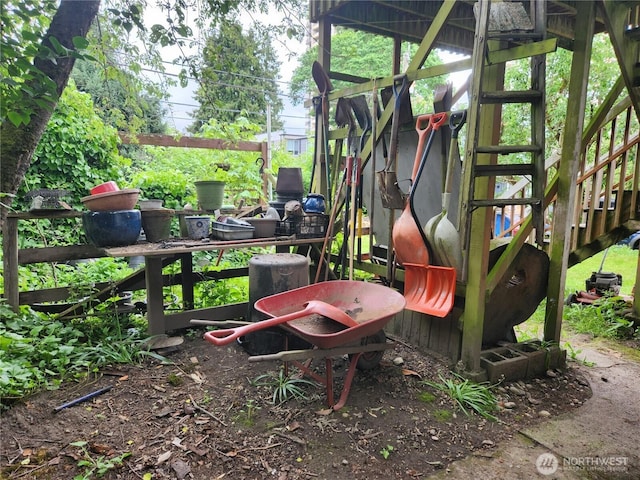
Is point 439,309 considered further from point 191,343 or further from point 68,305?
point 68,305

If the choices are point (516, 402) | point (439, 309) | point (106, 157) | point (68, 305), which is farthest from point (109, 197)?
point (106, 157)

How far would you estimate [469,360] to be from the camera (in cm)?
288

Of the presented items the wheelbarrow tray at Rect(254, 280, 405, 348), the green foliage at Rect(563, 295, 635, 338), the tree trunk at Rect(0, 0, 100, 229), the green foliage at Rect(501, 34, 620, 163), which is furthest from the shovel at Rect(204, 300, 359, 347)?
the green foliage at Rect(501, 34, 620, 163)

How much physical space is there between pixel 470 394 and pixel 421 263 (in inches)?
37.4

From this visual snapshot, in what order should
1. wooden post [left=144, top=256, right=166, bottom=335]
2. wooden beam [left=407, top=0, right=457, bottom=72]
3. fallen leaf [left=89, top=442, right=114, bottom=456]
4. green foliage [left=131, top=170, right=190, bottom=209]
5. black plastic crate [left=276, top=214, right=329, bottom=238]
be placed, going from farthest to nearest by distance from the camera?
green foliage [left=131, top=170, right=190, bottom=209] < black plastic crate [left=276, top=214, right=329, bottom=238] < wooden post [left=144, top=256, right=166, bottom=335] < wooden beam [left=407, top=0, right=457, bottom=72] < fallen leaf [left=89, top=442, right=114, bottom=456]

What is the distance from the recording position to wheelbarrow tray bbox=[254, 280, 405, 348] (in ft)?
8.49

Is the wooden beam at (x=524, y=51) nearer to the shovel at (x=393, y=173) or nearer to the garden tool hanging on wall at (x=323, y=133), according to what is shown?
the shovel at (x=393, y=173)

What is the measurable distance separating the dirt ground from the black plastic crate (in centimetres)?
135

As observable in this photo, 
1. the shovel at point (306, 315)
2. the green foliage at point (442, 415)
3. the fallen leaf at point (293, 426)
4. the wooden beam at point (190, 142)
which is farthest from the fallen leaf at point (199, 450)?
the wooden beam at point (190, 142)

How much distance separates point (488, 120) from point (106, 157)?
20.0 ft

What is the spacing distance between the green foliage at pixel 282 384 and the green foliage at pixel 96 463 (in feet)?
2.91

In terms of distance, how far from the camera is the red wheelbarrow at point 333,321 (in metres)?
2.27

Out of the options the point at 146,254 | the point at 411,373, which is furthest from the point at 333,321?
the point at 146,254

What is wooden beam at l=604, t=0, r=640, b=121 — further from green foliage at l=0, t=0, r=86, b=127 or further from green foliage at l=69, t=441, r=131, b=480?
green foliage at l=69, t=441, r=131, b=480
